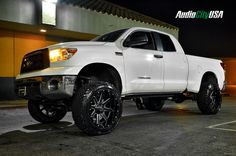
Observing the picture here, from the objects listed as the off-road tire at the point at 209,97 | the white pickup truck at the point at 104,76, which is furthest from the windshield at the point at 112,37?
the off-road tire at the point at 209,97

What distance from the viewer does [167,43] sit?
730 centimetres

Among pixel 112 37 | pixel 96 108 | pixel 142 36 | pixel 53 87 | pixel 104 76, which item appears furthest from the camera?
pixel 112 37

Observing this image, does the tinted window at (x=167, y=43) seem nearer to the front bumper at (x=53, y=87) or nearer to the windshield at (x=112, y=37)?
the windshield at (x=112, y=37)

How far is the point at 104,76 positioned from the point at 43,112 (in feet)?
6.41

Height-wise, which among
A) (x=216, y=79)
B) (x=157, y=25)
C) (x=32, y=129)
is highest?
(x=157, y=25)

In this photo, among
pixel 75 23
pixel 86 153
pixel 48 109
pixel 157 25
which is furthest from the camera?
pixel 157 25

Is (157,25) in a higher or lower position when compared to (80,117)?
higher

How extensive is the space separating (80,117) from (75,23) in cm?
935

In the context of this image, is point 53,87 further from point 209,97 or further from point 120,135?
point 209,97

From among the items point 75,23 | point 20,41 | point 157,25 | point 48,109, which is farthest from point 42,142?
point 157,25

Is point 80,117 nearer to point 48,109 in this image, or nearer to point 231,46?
point 48,109

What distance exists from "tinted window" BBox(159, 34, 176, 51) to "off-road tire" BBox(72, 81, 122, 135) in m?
2.25

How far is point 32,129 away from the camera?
6051mm
